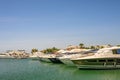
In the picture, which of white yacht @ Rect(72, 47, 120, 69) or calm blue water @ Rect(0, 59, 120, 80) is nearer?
calm blue water @ Rect(0, 59, 120, 80)

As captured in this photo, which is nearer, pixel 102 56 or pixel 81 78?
pixel 81 78

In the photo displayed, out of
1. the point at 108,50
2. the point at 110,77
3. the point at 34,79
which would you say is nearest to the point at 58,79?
the point at 34,79

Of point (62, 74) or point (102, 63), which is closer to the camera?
point (62, 74)

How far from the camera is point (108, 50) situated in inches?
1529

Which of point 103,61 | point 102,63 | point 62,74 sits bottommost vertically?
point 62,74

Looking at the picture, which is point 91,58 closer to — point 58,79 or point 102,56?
point 102,56

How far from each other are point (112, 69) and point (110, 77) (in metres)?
6.77

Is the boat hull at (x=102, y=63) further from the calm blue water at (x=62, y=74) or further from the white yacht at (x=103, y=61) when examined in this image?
the calm blue water at (x=62, y=74)

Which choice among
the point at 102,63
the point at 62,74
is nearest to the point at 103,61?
the point at 102,63

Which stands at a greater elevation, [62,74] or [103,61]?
[103,61]

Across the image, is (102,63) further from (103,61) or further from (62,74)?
(62,74)

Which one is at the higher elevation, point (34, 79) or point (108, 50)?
point (108, 50)

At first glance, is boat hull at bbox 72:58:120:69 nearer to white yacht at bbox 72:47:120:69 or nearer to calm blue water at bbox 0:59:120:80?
white yacht at bbox 72:47:120:69

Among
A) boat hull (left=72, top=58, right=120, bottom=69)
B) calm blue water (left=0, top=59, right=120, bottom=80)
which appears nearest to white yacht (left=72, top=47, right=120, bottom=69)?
boat hull (left=72, top=58, right=120, bottom=69)
